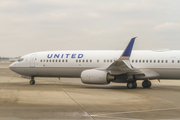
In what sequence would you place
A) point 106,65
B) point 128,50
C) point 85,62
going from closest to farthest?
1. point 128,50
2. point 106,65
3. point 85,62

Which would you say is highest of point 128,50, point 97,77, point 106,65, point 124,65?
point 128,50

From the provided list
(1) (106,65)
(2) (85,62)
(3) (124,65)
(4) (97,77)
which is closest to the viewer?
(3) (124,65)

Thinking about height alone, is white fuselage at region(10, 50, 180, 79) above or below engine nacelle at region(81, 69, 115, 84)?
above

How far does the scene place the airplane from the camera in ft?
73.4

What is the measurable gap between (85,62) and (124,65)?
4.79m

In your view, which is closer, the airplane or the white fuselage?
the airplane

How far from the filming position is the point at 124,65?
21812 mm

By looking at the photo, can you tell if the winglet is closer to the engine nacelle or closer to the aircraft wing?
the aircraft wing

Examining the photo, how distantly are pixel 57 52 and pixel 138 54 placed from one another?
8.28 meters

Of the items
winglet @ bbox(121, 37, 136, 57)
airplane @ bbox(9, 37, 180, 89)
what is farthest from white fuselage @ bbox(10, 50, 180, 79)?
winglet @ bbox(121, 37, 136, 57)

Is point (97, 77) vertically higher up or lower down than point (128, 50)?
lower down

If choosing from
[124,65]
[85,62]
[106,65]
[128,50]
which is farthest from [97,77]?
[128,50]

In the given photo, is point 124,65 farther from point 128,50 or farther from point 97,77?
point 97,77

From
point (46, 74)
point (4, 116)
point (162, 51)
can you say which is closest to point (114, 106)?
point (4, 116)
